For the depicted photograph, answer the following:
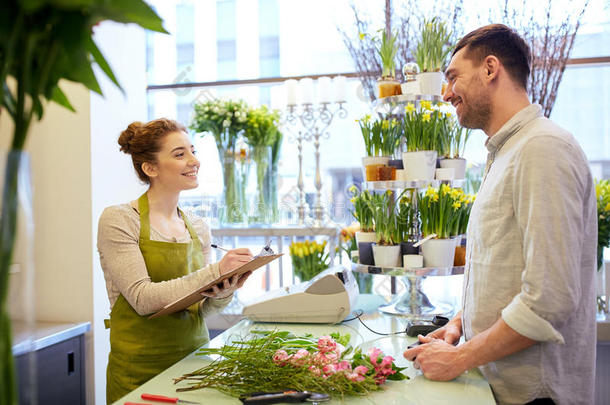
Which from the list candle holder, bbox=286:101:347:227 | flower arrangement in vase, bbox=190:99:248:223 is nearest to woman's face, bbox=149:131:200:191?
flower arrangement in vase, bbox=190:99:248:223

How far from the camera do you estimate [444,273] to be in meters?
2.22

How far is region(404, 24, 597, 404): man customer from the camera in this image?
3.92 ft

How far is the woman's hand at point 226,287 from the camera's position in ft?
5.91

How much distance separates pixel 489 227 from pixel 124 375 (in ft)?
4.42

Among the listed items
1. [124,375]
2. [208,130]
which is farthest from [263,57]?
[124,375]

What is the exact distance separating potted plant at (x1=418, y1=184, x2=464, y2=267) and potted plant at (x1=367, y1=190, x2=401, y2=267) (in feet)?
0.39

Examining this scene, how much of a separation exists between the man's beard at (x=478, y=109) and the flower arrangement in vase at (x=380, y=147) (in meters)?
0.78

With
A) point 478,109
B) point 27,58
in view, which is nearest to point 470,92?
point 478,109

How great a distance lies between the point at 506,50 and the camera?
152 cm

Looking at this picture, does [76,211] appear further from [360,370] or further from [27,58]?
[27,58]

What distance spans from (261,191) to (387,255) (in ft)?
5.17

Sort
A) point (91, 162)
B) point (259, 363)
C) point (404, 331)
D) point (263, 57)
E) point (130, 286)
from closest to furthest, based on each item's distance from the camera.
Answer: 1. point (259, 363)
2. point (130, 286)
3. point (404, 331)
4. point (91, 162)
5. point (263, 57)

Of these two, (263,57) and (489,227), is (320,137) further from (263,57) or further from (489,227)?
(489,227)

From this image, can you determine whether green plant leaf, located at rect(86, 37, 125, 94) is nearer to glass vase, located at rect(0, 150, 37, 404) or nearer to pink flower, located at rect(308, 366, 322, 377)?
glass vase, located at rect(0, 150, 37, 404)
